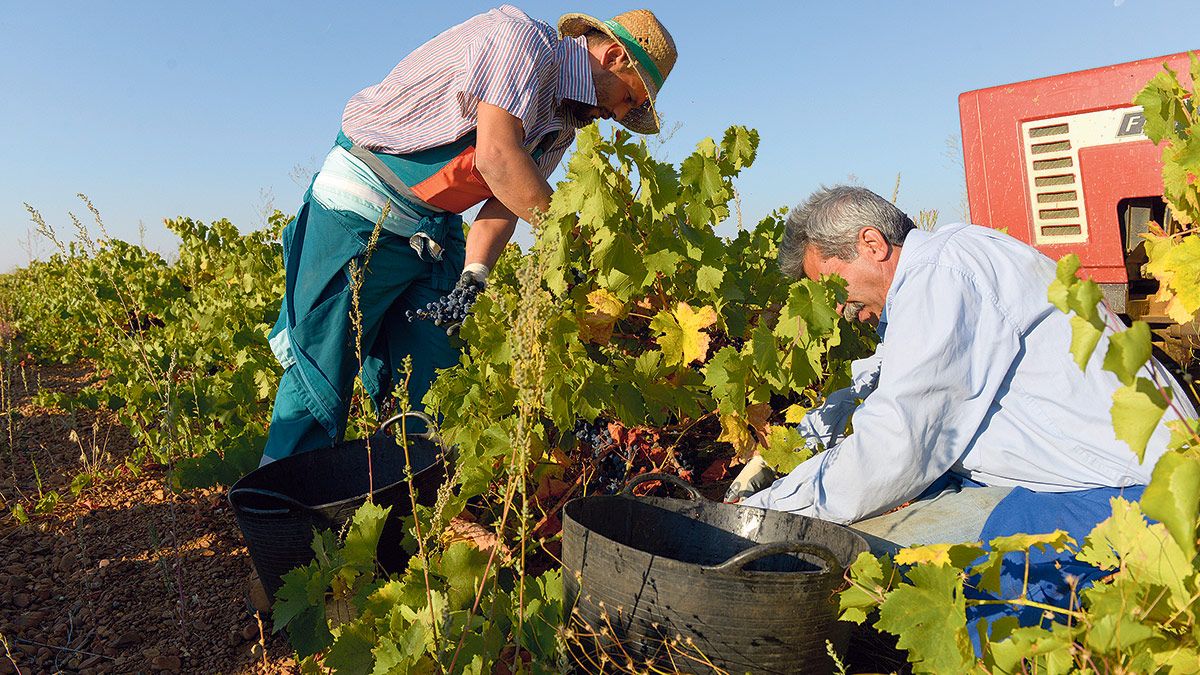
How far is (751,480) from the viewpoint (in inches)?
97.7

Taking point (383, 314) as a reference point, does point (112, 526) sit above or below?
below

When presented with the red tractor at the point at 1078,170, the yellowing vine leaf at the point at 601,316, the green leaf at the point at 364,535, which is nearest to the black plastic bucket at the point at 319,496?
the green leaf at the point at 364,535

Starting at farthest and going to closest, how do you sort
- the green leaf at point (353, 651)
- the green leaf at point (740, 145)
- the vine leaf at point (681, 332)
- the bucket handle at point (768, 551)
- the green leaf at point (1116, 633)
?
the green leaf at point (740, 145) < the vine leaf at point (681, 332) < the green leaf at point (353, 651) < the bucket handle at point (768, 551) < the green leaf at point (1116, 633)

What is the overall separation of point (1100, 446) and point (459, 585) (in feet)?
4.73

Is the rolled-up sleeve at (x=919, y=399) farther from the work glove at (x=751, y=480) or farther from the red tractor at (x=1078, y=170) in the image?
the red tractor at (x=1078, y=170)

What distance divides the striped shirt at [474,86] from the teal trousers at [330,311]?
1.16ft

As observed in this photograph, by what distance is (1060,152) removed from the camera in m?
4.12

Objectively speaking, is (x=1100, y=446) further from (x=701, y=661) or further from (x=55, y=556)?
(x=55, y=556)

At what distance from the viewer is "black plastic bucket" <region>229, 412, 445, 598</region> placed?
7.89 feet

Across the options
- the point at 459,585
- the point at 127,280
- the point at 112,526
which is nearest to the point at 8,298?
the point at 127,280

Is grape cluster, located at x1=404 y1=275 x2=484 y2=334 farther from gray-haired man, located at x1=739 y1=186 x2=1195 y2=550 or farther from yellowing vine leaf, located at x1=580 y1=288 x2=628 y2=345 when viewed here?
gray-haired man, located at x1=739 y1=186 x2=1195 y2=550

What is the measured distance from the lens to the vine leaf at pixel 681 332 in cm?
243

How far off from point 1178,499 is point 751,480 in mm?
1606

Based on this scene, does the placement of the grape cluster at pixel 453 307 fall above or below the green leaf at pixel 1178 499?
above
